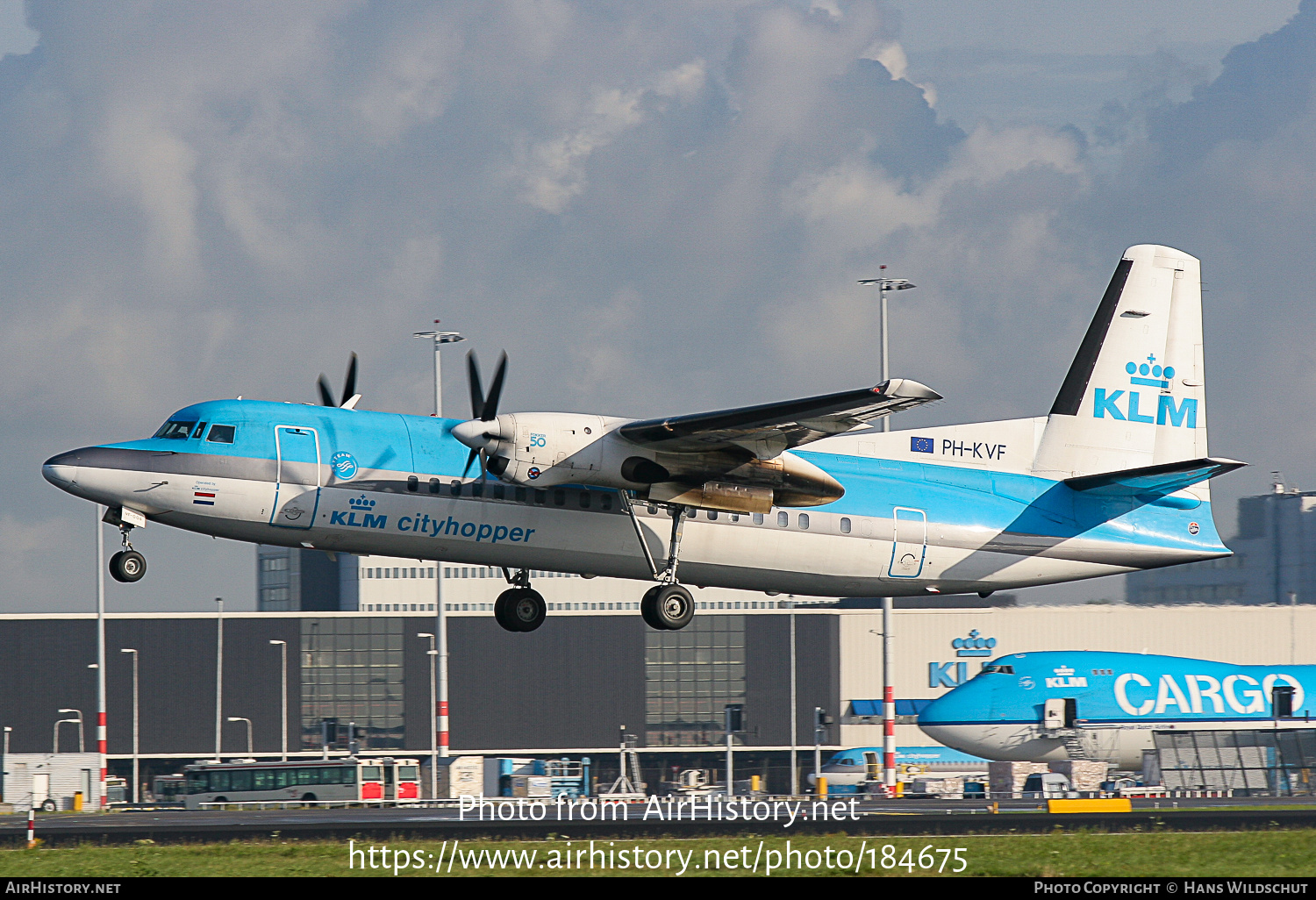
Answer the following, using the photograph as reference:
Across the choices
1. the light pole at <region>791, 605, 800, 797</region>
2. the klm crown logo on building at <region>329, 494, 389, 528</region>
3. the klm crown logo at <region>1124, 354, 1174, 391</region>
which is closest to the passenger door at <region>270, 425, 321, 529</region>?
the klm crown logo on building at <region>329, 494, 389, 528</region>

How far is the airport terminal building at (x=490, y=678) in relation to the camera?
76.9m

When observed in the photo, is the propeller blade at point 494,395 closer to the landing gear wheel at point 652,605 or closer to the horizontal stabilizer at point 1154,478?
the landing gear wheel at point 652,605

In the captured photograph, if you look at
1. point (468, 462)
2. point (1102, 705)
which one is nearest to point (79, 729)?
point (1102, 705)

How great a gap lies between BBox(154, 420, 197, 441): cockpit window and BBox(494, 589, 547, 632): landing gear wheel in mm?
6449

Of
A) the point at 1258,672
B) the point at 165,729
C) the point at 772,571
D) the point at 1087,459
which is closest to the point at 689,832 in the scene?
the point at 772,571

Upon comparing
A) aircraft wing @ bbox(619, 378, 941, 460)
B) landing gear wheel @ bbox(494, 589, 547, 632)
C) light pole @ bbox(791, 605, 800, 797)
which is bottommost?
light pole @ bbox(791, 605, 800, 797)

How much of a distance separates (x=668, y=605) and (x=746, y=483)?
2.40m

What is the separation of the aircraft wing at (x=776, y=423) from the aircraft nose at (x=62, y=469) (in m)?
8.13

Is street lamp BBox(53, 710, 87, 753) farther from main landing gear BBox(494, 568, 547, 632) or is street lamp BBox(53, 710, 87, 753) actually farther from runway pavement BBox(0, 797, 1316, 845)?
main landing gear BBox(494, 568, 547, 632)

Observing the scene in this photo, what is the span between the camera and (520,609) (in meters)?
26.4

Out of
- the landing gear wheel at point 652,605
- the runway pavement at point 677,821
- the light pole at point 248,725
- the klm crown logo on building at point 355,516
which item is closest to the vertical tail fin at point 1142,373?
the runway pavement at point 677,821

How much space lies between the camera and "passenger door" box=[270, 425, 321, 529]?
22.4 meters

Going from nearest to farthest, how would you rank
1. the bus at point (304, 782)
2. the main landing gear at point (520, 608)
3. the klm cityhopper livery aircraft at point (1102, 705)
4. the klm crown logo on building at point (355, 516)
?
1. the klm crown logo on building at point (355, 516)
2. the main landing gear at point (520, 608)
3. the klm cityhopper livery aircraft at point (1102, 705)
4. the bus at point (304, 782)

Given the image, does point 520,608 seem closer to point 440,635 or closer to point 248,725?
point 440,635
